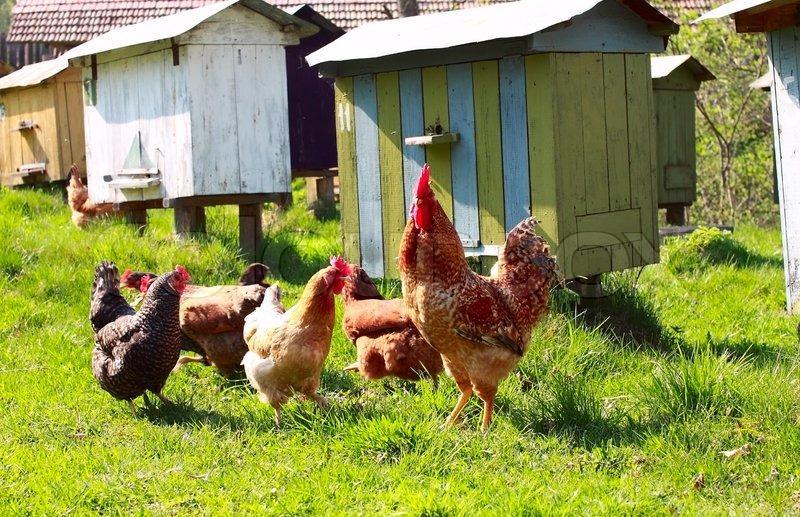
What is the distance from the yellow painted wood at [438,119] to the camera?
23.4 feet

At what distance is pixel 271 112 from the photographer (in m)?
10.2

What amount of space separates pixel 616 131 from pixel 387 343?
2.42 metres

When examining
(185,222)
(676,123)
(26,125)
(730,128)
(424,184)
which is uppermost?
(26,125)

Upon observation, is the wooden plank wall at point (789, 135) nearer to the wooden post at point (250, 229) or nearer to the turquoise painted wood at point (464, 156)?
the turquoise painted wood at point (464, 156)

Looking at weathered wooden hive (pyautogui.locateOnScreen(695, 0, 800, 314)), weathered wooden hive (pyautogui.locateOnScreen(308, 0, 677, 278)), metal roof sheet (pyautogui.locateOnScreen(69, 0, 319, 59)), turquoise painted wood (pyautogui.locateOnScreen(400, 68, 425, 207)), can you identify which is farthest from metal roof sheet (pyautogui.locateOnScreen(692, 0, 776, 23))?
metal roof sheet (pyautogui.locateOnScreen(69, 0, 319, 59))

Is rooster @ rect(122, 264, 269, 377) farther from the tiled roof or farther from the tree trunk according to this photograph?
the tiled roof

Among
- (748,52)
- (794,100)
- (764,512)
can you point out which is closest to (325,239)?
(794,100)

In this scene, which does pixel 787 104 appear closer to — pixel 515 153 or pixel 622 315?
pixel 622 315

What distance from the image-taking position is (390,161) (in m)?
7.57

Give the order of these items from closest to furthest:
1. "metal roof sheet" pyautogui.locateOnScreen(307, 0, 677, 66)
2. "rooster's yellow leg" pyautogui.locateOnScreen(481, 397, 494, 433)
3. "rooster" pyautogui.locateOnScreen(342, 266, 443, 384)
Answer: "rooster's yellow leg" pyautogui.locateOnScreen(481, 397, 494, 433)
"rooster" pyautogui.locateOnScreen(342, 266, 443, 384)
"metal roof sheet" pyautogui.locateOnScreen(307, 0, 677, 66)

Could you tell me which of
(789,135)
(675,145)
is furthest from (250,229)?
(675,145)

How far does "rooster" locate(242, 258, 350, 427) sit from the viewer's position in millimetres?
5926

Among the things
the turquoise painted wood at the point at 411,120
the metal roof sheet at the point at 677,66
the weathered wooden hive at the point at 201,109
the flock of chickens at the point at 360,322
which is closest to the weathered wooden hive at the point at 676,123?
the metal roof sheet at the point at 677,66

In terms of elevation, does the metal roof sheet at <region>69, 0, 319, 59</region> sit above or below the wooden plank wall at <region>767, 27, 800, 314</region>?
above
